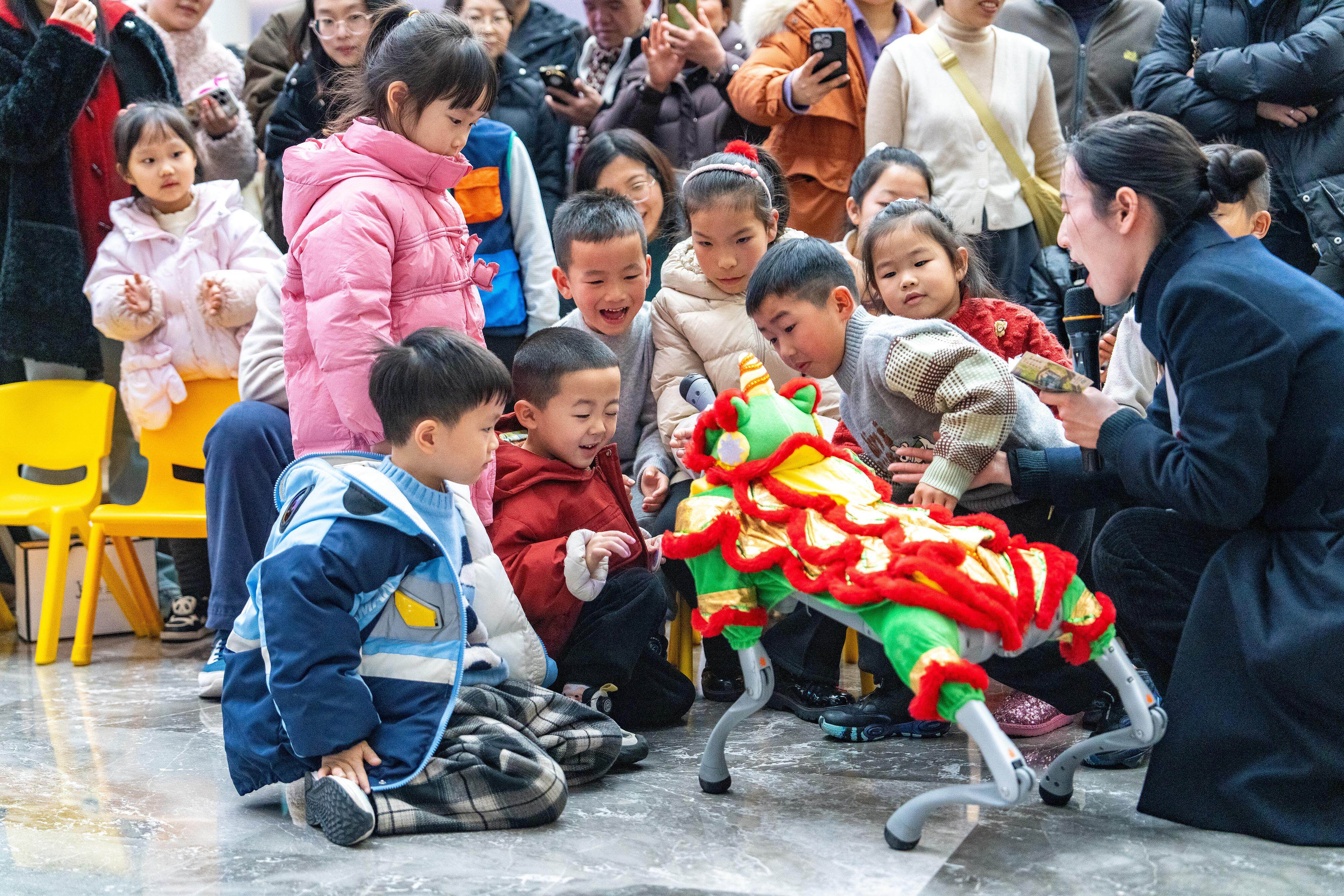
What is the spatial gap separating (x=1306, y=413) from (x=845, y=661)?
163 cm

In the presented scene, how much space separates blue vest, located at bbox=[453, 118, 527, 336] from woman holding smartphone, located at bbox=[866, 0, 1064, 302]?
3.63ft

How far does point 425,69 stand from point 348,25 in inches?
49.1

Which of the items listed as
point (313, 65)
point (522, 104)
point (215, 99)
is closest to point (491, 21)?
point (522, 104)

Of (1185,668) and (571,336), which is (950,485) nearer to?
A: (1185,668)

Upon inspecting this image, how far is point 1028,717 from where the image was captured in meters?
2.73

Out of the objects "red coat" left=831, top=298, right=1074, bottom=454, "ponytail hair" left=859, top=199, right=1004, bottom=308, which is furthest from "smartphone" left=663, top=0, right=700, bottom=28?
"red coat" left=831, top=298, right=1074, bottom=454

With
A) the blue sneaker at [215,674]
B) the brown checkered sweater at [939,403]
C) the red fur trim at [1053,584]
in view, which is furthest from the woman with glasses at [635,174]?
the red fur trim at [1053,584]

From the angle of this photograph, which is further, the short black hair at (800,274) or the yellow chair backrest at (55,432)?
the yellow chair backrest at (55,432)

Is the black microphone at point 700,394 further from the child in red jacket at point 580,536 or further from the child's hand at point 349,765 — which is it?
the child's hand at point 349,765

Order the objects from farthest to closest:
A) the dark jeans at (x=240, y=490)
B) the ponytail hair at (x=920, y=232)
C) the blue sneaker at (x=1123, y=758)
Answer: the dark jeans at (x=240, y=490)
the ponytail hair at (x=920, y=232)
the blue sneaker at (x=1123, y=758)

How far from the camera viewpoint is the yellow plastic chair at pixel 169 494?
3596 millimetres

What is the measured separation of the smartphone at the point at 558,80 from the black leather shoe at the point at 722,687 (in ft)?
6.63

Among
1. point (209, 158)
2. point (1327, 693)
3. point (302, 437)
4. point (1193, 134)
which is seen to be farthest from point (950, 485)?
point (209, 158)

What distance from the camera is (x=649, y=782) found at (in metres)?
2.46
